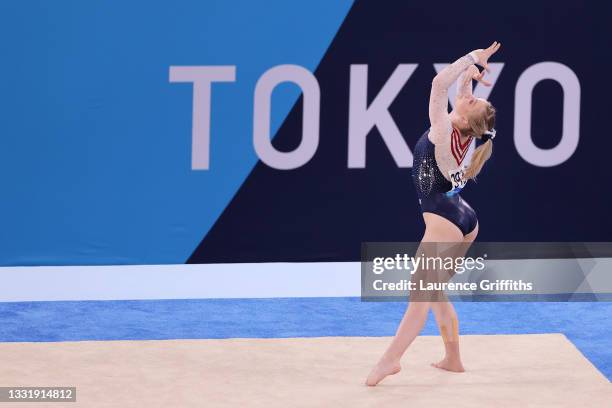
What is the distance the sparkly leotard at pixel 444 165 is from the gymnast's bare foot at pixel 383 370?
30.0 inches

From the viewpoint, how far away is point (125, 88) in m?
8.26

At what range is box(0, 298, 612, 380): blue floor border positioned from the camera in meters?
7.47

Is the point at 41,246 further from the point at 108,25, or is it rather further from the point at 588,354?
the point at 588,354

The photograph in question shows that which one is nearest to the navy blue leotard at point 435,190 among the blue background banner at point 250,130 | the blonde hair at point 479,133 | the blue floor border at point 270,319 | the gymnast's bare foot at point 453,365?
the blonde hair at point 479,133

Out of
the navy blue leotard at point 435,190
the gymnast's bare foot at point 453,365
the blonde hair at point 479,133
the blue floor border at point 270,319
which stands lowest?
the gymnast's bare foot at point 453,365

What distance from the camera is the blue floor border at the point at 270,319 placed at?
7.47m

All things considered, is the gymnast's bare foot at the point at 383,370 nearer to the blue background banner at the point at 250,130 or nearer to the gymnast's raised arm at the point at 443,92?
the gymnast's raised arm at the point at 443,92

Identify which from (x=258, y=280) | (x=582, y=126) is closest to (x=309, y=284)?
(x=258, y=280)

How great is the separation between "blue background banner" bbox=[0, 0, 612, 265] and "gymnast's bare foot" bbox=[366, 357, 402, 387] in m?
2.26

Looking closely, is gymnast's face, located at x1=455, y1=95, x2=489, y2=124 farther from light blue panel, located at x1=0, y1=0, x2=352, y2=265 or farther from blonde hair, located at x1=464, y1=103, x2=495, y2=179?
light blue panel, located at x1=0, y1=0, x2=352, y2=265

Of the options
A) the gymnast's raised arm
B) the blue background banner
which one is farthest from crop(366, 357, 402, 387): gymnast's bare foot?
the blue background banner

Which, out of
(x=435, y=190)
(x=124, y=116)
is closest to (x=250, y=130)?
(x=124, y=116)

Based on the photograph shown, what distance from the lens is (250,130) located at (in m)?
8.45

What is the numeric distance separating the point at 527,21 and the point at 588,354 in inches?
97.9
